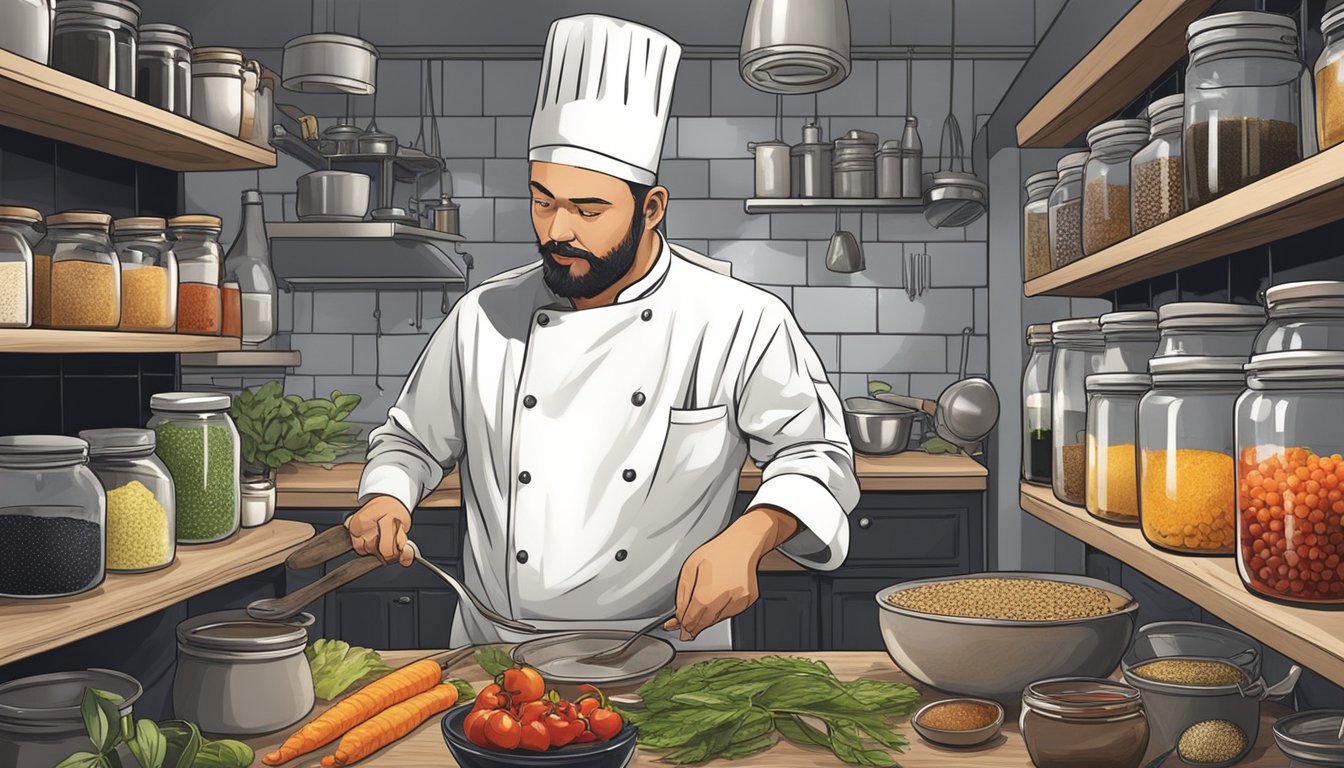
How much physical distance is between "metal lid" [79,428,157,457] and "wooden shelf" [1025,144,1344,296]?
4.84 ft

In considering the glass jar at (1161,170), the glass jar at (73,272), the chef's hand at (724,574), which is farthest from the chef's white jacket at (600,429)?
the glass jar at (1161,170)

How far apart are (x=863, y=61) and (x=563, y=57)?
6.48 feet

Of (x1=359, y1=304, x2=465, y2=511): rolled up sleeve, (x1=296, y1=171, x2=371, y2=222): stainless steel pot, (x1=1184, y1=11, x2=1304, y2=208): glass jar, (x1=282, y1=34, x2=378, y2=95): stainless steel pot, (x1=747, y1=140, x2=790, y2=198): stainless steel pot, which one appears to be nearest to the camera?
(x1=1184, y1=11, x2=1304, y2=208): glass jar

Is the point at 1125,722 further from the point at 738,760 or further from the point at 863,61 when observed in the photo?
the point at 863,61

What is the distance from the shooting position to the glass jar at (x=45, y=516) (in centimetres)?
145

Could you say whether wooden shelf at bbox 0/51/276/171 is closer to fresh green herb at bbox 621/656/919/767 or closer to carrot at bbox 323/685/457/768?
carrot at bbox 323/685/457/768

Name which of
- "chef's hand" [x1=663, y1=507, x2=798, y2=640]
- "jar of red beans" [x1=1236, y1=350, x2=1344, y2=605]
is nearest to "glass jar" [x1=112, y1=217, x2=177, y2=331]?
"chef's hand" [x1=663, y1=507, x2=798, y2=640]

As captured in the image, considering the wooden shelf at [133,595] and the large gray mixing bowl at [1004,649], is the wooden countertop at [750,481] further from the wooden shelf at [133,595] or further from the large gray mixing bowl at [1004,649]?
the large gray mixing bowl at [1004,649]

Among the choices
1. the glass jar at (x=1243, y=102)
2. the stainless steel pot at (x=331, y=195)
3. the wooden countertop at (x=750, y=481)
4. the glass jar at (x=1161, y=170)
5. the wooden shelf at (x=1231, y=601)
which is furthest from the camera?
the stainless steel pot at (x=331, y=195)

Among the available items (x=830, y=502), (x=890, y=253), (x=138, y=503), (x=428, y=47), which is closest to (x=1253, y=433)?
(x=830, y=502)

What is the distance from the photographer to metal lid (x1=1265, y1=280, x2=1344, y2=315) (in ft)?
3.10

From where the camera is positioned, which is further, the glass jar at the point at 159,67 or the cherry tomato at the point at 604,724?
the glass jar at the point at 159,67

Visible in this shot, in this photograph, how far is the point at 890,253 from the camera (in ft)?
13.0

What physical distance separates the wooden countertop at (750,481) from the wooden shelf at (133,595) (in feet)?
3.51
